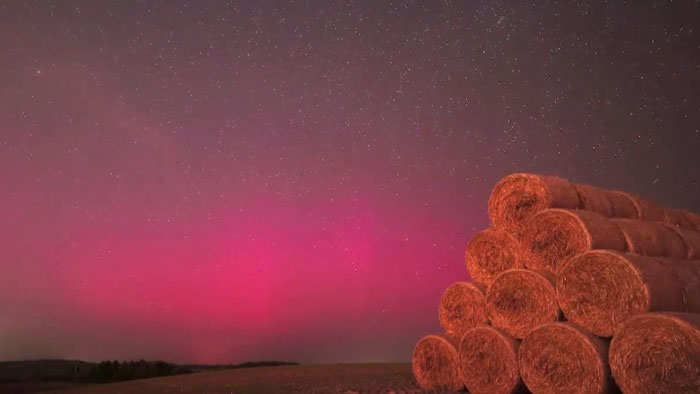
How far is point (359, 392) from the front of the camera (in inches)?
369

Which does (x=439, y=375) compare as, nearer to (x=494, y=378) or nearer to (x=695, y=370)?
(x=494, y=378)

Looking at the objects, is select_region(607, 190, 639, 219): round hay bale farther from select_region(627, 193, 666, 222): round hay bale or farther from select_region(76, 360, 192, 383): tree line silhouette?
select_region(76, 360, 192, 383): tree line silhouette

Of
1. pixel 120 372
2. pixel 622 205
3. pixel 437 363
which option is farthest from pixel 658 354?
pixel 120 372

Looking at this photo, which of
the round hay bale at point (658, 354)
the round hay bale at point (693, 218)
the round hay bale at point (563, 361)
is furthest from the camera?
the round hay bale at point (693, 218)

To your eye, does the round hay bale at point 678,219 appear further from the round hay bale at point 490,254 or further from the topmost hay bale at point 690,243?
the round hay bale at point 490,254

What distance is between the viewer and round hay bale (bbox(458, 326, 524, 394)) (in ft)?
26.6

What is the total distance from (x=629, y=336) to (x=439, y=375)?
11.9 feet

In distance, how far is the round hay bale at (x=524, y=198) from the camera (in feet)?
28.8

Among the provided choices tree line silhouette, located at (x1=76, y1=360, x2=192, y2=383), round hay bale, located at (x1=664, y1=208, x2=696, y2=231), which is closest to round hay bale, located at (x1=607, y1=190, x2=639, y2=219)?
round hay bale, located at (x1=664, y1=208, x2=696, y2=231)

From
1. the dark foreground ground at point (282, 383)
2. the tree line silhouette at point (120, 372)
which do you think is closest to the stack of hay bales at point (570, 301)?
the dark foreground ground at point (282, 383)

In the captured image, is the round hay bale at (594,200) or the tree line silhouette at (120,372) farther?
the tree line silhouette at (120,372)

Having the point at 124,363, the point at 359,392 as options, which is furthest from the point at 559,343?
the point at 124,363

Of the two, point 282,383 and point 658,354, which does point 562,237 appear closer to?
point 658,354

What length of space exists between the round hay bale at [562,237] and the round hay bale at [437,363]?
2044 millimetres
